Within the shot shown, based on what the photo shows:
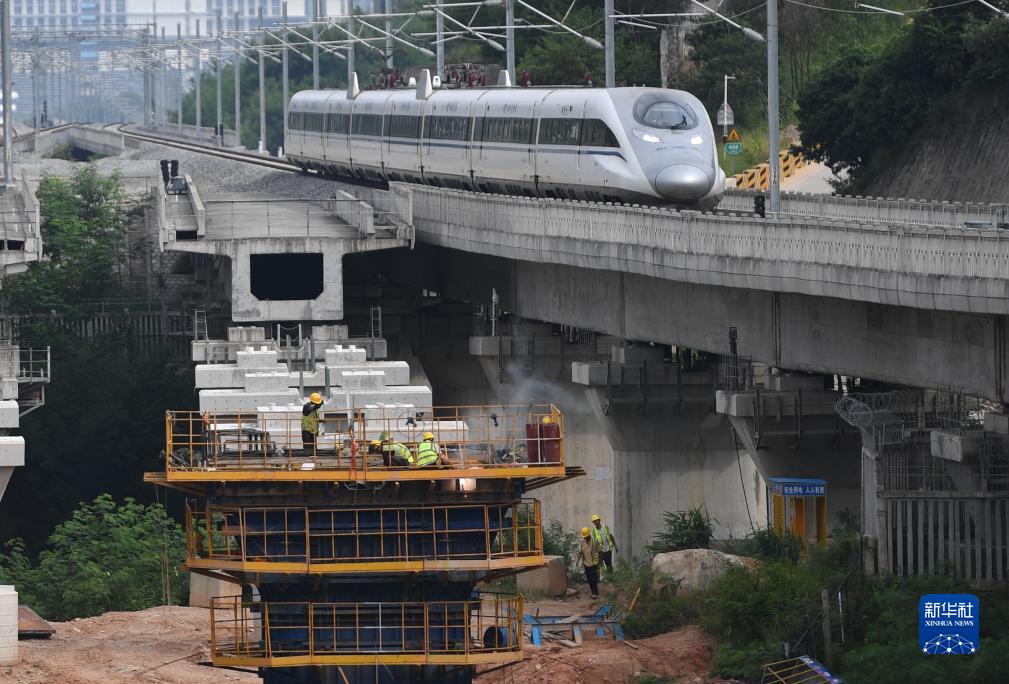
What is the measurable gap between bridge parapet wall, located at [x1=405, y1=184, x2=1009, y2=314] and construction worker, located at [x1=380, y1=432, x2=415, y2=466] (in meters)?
7.26

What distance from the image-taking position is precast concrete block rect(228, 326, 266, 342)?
54.1 metres

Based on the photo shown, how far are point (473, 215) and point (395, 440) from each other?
20694 millimetres

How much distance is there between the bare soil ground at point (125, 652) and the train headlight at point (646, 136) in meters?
15.0

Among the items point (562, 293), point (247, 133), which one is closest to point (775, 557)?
point (562, 293)

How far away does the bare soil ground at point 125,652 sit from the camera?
34594 millimetres

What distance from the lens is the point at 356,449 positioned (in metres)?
32.7

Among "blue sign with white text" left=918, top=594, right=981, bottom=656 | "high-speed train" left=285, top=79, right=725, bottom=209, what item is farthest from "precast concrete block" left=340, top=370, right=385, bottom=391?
"blue sign with white text" left=918, top=594, right=981, bottom=656

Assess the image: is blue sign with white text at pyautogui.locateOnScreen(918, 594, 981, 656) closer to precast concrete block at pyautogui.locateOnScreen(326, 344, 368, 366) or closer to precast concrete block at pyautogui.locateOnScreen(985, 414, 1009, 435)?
precast concrete block at pyautogui.locateOnScreen(985, 414, 1009, 435)

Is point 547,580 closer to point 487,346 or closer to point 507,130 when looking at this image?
point 487,346

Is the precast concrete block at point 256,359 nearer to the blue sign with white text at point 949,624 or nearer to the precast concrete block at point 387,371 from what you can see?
the precast concrete block at point 387,371

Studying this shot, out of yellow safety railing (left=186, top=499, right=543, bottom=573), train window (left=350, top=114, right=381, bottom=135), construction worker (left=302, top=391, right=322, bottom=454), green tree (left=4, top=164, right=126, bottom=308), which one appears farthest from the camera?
green tree (left=4, top=164, right=126, bottom=308)

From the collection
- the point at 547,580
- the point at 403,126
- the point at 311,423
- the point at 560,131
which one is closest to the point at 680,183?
the point at 560,131

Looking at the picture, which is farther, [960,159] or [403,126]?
[960,159]

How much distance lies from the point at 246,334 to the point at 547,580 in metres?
13.9
